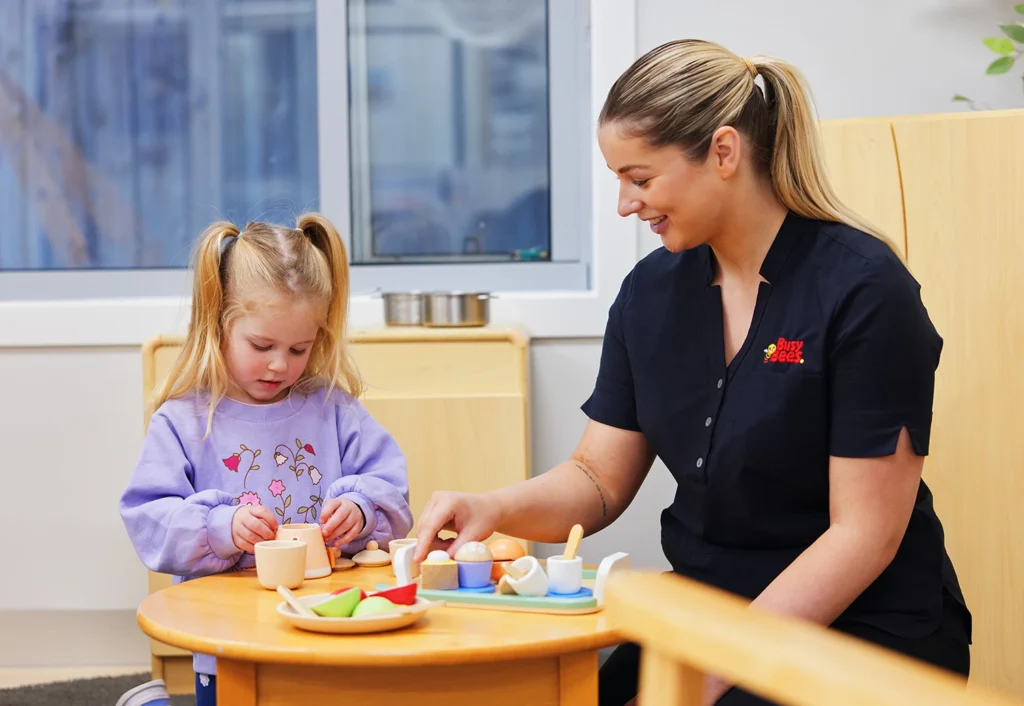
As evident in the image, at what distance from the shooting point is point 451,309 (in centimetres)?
273

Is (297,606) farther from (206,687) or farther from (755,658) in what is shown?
(755,658)

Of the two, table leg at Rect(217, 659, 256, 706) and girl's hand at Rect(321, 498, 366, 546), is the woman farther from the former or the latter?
table leg at Rect(217, 659, 256, 706)

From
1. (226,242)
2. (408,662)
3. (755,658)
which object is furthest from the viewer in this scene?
(226,242)

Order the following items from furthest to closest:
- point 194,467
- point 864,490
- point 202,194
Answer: point 202,194 < point 194,467 < point 864,490

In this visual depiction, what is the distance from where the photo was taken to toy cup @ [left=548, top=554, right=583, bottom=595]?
141 centimetres

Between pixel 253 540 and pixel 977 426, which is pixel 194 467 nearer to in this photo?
pixel 253 540

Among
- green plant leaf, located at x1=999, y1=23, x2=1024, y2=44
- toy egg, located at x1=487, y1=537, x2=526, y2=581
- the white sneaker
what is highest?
green plant leaf, located at x1=999, y1=23, x2=1024, y2=44

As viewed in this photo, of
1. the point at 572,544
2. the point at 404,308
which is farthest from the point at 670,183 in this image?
the point at 404,308

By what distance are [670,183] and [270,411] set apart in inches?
30.0

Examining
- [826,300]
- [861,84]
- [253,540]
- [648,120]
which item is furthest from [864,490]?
[861,84]

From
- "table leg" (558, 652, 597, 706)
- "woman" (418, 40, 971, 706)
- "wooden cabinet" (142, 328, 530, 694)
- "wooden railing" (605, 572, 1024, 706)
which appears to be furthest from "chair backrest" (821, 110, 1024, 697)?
"wooden railing" (605, 572, 1024, 706)

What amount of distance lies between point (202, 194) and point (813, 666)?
3.02 m

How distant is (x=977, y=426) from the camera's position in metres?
2.15

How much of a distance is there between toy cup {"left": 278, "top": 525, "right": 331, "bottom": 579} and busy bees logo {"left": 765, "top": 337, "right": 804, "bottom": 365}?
653 millimetres
